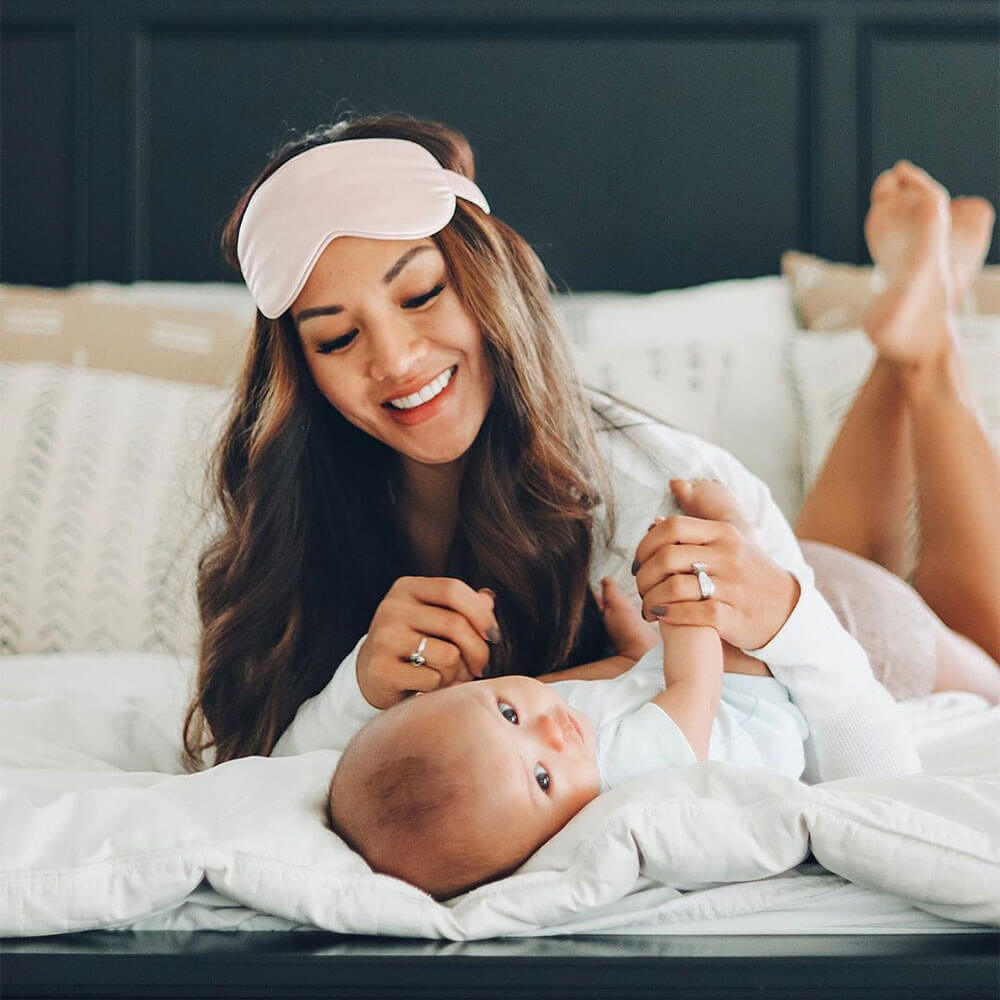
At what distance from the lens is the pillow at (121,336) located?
206 centimetres

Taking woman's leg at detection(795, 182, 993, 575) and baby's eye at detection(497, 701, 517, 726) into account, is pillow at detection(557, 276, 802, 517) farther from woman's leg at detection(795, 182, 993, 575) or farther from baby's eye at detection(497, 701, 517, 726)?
baby's eye at detection(497, 701, 517, 726)

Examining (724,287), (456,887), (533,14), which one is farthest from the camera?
(533,14)

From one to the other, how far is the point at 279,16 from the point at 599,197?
27.7 inches

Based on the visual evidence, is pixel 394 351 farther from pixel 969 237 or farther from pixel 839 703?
pixel 969 237

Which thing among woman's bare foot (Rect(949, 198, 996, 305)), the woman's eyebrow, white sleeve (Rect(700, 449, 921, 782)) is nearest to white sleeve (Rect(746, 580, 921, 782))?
white sleeve (Rect(700, 449, 921, 782))

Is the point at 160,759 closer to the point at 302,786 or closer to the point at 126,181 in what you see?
the point at 302,786

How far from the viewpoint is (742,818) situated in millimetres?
847

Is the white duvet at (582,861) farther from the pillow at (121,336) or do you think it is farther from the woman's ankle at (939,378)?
the pillow at (121,336)

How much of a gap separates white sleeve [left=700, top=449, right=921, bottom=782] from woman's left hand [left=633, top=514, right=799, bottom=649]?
0.06ft

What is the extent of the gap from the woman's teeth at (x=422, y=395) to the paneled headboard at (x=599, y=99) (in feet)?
4.05

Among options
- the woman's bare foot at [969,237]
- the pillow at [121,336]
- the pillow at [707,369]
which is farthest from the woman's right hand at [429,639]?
the woman's bare foot at [969,237]

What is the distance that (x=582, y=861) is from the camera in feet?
2.74

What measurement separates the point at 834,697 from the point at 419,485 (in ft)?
1.81

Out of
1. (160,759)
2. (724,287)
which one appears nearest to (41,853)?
(160,759)
